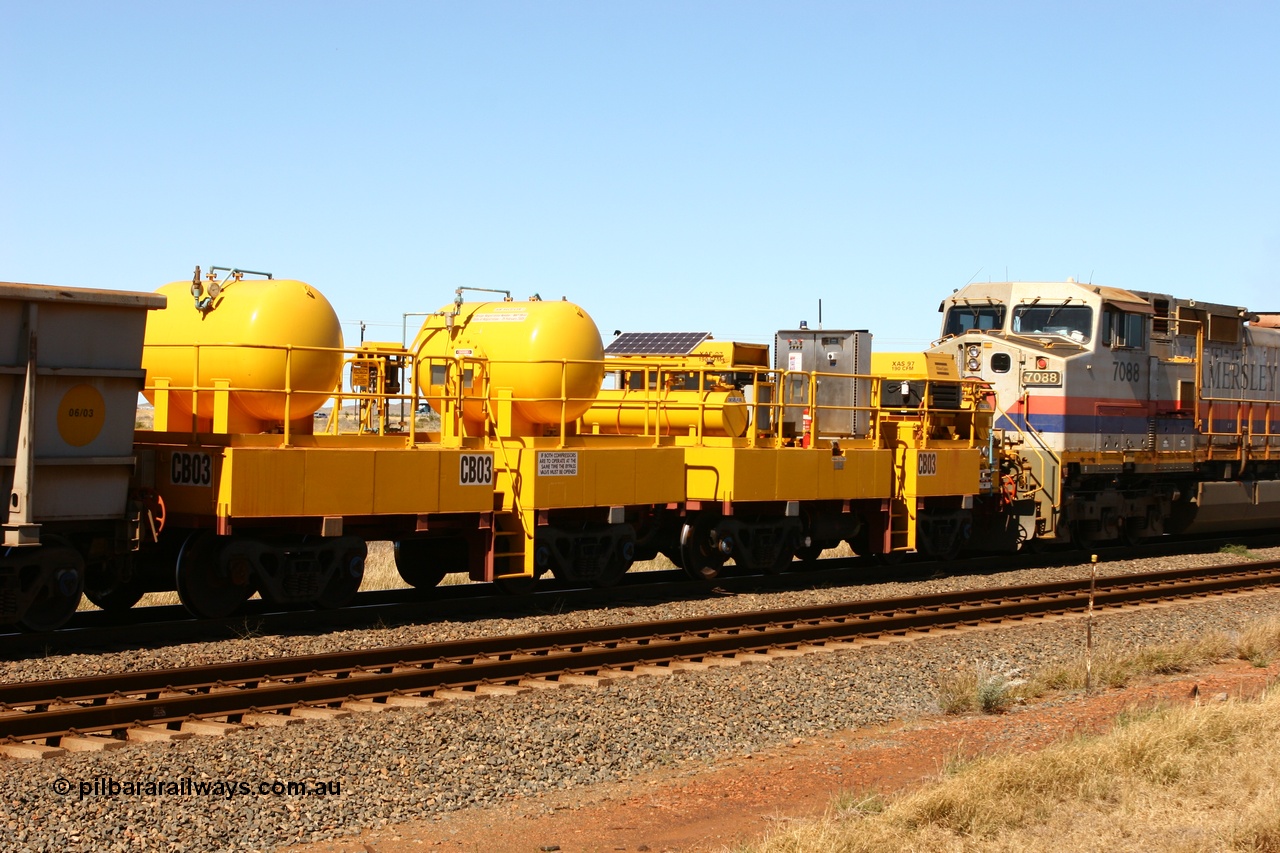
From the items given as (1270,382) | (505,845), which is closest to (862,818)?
(505,845)

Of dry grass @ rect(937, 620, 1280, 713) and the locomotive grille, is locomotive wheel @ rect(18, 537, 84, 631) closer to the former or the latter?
dry grass @ rect(937, 620, 1280, 713)

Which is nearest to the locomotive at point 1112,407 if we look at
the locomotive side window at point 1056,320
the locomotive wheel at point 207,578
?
the locomotive side window at point 1056,320

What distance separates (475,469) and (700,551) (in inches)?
170

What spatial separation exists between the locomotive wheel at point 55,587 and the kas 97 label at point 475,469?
4.18 metres

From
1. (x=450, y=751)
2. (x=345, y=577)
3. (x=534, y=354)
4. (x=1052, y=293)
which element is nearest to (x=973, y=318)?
(x=1052, y=293)

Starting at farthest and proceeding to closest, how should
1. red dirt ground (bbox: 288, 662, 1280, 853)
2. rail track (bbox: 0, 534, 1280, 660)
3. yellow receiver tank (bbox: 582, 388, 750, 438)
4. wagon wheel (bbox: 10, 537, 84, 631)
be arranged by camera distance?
1. yellow receiver tank (bbox: 582, 388, 750, 438)
2. rail track (bbox: 0, 534, 1280, 660)
3. wagon wheel (bbox: 10, 537, 84, 631)
4. red dirt ground (bbox: 288, 662, 1280, 853)

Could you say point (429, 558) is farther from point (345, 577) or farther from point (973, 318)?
point (973, 318)

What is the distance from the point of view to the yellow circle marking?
12.4 metres

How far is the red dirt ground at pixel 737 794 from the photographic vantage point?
7.89 meters

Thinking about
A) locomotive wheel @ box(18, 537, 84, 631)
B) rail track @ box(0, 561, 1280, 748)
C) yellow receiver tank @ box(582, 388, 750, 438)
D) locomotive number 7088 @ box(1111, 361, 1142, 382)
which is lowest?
rail track @ box(0, 561, 1280, 748)

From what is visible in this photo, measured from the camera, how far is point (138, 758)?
8.79 m

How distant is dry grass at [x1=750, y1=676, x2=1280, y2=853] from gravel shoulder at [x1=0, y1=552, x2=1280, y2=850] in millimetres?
1325

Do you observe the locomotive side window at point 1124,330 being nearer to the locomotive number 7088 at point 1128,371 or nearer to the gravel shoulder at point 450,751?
the locomotive number 7088 at point 1128,371

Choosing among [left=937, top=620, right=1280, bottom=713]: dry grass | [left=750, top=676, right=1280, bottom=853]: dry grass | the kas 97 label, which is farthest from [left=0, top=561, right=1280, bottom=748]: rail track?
[left=750, top=676, right=1280, bottom=853]: dry grass
